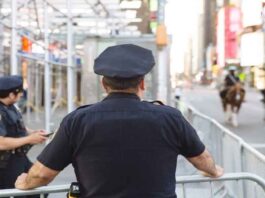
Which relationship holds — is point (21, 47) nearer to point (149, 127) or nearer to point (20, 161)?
point (20, 161)

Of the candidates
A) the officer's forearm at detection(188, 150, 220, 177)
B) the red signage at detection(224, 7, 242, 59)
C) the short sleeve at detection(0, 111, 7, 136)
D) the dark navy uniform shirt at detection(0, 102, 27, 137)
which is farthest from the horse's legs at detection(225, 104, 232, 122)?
the red signage at detection(224, 7, 242, 59)

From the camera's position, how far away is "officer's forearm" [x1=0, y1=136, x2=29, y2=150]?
16.7 ft

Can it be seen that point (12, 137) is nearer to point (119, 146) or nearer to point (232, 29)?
point (119, 146)

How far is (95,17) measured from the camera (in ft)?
56.6

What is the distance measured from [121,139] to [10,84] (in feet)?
8.58

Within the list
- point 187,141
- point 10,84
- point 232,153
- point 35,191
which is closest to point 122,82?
point 187,141

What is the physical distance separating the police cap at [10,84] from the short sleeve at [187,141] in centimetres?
259

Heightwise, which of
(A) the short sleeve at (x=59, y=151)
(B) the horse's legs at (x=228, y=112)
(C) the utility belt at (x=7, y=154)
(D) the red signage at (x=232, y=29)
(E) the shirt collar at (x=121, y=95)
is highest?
(D) the red signage at (x=232, y=29)

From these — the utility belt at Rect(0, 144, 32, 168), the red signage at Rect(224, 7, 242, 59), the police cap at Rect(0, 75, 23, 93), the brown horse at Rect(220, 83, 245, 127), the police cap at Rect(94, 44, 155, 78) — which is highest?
the red signage at Rect(224, 7, 242, 59)

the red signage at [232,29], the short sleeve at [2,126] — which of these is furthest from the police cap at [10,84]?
the red signage at [232,29]

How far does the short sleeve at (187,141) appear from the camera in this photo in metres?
3.15

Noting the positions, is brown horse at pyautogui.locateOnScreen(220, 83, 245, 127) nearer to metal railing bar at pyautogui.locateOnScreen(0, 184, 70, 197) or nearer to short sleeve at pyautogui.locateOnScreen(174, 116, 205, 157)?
metal railing bar at pyautogui.locateOnScreen(0, 184, 70, 197)

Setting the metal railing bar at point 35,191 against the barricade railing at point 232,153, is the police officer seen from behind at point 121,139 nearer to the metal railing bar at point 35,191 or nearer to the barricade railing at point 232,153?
the metal railing bar at point 35,191

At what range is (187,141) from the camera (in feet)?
10.4
